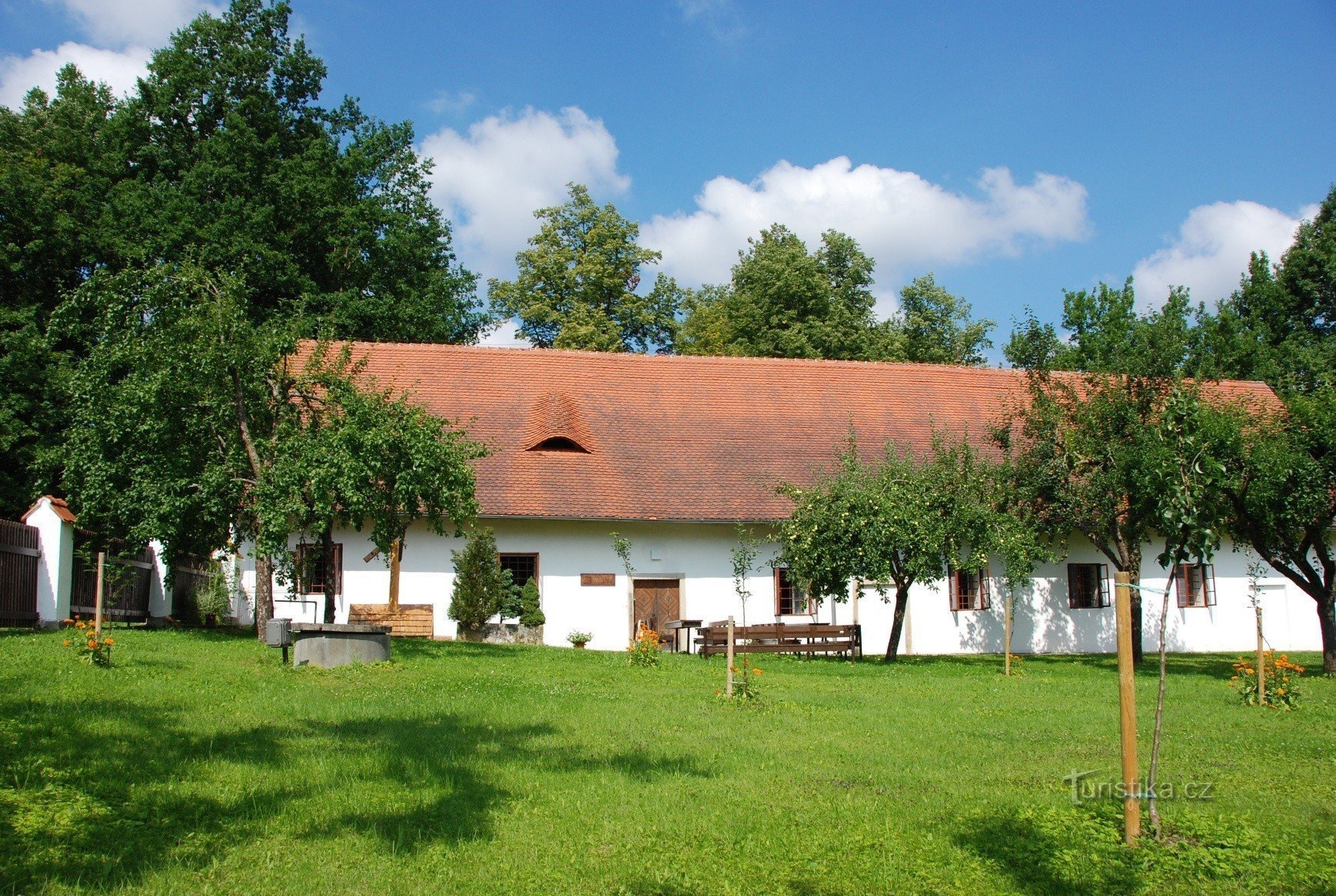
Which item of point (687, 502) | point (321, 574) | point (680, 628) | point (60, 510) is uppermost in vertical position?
point (687, 502)

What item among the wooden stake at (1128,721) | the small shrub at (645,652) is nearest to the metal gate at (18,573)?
the small shrub at (645,652)

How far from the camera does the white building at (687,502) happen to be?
24.2m

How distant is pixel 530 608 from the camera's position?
2362cm

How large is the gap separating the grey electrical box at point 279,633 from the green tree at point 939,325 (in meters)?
35.6

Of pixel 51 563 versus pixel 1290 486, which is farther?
pixel 51 563

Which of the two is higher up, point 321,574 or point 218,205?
point 218,205

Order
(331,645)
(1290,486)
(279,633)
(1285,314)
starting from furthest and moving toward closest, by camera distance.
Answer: (1285,314), (1290,486), (331,645), (279,633)

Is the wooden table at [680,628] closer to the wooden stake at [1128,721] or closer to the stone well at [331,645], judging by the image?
the stone well at [331,645]

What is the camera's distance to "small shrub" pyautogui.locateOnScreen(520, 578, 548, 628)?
23.6 metres

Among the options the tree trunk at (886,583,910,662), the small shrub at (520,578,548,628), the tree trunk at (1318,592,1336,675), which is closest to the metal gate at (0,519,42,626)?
the small shrub at (520,578,548,628)

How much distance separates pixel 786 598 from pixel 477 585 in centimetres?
702

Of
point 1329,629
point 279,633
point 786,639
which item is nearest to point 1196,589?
point 1329,629

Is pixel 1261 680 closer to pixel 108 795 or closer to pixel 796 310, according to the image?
pixel 108 795

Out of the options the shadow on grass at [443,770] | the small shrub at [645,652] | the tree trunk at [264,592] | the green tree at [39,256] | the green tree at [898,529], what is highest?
the green tree at [39,256]
